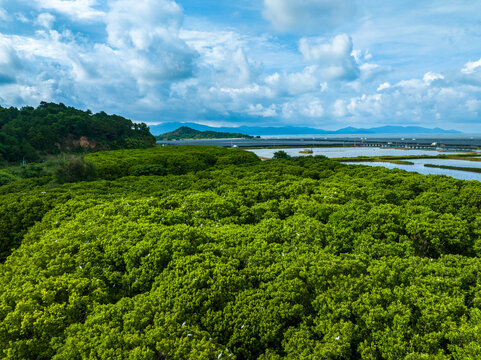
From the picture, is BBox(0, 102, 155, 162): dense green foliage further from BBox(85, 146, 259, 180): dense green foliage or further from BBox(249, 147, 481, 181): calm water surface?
BBox(249, 147, 481, 181): calm water surface

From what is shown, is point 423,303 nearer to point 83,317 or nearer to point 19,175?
point 83,317

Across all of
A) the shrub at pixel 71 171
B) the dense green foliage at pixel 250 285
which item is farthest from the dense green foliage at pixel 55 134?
the dense green foliage at pixel 250 285

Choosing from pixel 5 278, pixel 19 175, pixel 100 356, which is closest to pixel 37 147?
pixel 19 175

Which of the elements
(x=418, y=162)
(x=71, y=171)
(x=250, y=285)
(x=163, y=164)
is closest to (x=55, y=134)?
(x=163, y=164)

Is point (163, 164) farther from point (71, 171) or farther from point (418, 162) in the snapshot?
point (418, 162)

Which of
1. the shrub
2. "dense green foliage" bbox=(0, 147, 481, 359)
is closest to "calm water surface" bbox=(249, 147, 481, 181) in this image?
"dense green foliage" bbox=(0, 147, 481, 359)

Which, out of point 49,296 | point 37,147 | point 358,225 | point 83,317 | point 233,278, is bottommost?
point 83,317
